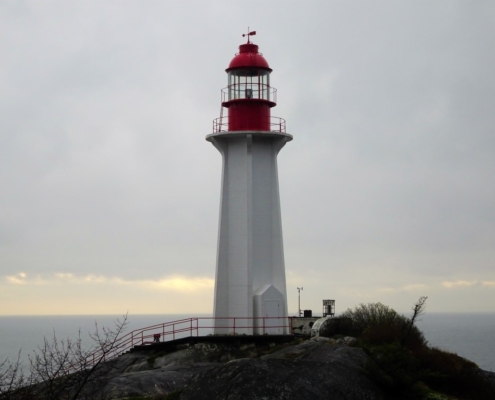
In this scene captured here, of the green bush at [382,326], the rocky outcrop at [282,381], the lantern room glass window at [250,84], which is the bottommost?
the rocky outcrop at [282,381]

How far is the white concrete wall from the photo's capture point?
107ft

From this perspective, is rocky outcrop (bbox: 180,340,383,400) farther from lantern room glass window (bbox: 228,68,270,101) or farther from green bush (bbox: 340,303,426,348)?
lantern room glass window (bbox: 228,68,270,101)

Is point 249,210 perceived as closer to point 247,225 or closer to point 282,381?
point 247,225

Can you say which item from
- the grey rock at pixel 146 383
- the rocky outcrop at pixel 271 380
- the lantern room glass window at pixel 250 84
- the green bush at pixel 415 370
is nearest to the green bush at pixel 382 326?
the green bush at pixel 415 370

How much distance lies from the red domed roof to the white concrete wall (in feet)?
9.61

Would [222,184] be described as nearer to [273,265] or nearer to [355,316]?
[273,265]

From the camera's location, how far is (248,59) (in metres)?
33.8

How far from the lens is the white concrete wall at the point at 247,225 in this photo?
107ft

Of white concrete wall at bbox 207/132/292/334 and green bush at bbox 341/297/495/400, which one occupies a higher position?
white concrete wall at bbox 207/132/292/334

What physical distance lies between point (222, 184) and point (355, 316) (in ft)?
24.7

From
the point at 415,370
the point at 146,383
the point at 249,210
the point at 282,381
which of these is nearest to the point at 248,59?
the point at 249,210

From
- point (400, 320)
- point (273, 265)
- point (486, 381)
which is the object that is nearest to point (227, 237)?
point (273, 265)

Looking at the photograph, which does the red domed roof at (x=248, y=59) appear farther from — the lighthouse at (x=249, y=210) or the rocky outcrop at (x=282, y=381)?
the rocky outcrop at (x=282, y=381)

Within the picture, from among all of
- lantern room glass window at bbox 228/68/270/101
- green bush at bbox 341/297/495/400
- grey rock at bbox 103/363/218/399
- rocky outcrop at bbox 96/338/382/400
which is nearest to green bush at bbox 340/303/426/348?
green bush at bbox 341/297/495/400
